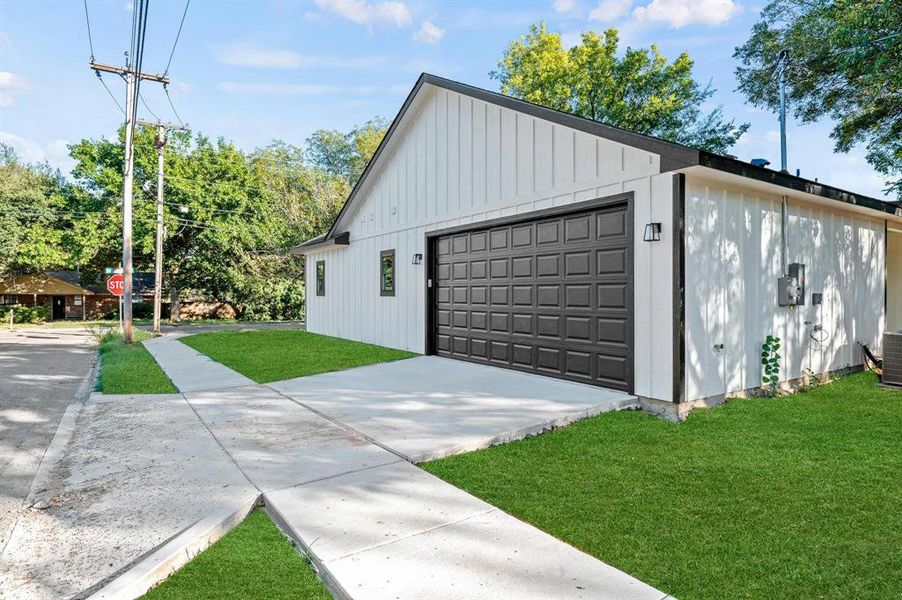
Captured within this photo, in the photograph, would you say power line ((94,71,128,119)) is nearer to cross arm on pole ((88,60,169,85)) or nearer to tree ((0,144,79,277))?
cross arm on pole ((88,60,169,85))

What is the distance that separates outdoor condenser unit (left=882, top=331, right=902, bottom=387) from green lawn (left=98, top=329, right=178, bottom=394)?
9510 mm

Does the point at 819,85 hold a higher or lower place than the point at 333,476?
higher

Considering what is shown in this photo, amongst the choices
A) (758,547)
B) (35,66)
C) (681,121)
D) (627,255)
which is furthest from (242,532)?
(681,121)

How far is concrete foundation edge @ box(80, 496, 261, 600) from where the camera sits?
2.31 m

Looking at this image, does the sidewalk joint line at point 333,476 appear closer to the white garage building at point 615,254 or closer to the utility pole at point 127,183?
the white garage building at point 615,254

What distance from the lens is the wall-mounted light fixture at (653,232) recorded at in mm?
5480

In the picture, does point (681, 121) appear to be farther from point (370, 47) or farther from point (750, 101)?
point (370, 47)

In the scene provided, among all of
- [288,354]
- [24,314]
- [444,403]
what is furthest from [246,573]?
[24,314]

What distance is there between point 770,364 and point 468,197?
4.97 m

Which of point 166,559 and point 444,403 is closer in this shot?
point 166,559

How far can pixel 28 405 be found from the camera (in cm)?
651

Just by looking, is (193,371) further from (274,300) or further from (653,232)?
(274,300)

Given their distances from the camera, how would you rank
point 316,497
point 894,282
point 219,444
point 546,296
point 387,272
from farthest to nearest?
point 387,272, point 894,282, point 546,296, point 219,444, point 316,497

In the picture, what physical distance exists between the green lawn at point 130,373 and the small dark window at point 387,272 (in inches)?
176
